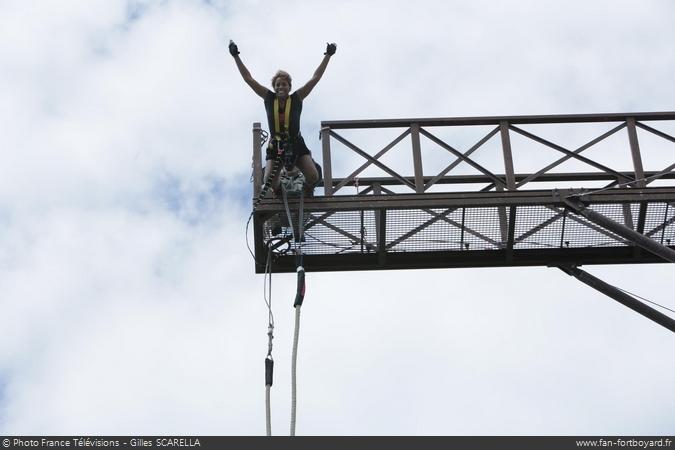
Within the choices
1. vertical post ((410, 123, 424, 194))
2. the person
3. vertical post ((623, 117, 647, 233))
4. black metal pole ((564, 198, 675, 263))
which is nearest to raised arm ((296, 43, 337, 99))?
the person

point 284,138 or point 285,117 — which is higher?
point 285,117

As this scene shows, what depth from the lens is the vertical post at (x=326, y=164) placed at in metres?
17.0

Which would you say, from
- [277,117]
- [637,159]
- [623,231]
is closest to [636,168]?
[637,159]

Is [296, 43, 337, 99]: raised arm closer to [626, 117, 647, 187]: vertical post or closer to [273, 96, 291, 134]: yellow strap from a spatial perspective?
[273, 96, 291, 134]: yellow strap

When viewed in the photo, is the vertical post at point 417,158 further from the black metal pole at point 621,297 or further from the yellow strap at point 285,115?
the black metal pole at point 621,297

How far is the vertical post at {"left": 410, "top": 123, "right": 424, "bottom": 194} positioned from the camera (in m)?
16.9

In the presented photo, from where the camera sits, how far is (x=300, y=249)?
55.4 feet

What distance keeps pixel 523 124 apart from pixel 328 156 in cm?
244

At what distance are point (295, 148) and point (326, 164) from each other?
0.79 meters

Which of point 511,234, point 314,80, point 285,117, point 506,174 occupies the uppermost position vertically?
point 314,80

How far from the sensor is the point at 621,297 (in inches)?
677

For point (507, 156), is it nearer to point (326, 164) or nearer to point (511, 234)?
point (511, 234)

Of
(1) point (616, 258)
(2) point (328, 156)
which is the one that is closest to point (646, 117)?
(1) point (616, 258)

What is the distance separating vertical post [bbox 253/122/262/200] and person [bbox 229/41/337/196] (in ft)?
0.42
